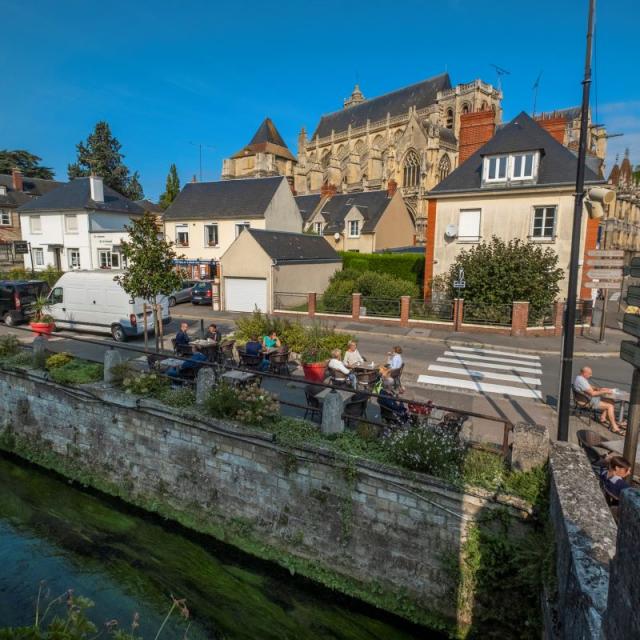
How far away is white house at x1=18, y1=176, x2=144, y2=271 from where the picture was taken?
34281mm

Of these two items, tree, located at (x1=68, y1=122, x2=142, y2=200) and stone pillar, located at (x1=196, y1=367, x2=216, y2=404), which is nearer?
stone pillar, located at (x1=196, y1=367, x2=216, y2=404)

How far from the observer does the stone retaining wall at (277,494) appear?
605 centimetres

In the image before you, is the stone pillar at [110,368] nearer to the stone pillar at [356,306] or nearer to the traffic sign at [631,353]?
the traffic sign at [631,353]

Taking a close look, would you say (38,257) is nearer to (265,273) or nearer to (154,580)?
(265,273)

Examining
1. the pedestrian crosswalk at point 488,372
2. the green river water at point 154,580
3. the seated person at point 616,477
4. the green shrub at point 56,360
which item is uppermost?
the green shrub at point 56,360

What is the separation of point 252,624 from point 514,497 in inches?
152

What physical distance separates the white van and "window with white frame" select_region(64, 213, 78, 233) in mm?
18677

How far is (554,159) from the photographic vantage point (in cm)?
2234

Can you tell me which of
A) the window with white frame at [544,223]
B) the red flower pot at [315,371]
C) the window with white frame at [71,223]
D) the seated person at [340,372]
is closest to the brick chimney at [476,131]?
the window with white frame at [544,223]

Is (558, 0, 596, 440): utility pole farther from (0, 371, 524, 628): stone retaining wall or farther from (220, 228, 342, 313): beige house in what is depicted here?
(220, 228, 342, 313): beige house

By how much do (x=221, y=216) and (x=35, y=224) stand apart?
15.5 m

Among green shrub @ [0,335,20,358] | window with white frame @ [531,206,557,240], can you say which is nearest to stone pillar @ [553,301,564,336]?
window with white frame @ [531,206,557,240]

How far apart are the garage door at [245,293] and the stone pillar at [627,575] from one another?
23055 millimetres

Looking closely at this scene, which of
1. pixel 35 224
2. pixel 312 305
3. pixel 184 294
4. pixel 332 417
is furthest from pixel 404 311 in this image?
pixel 35 224
